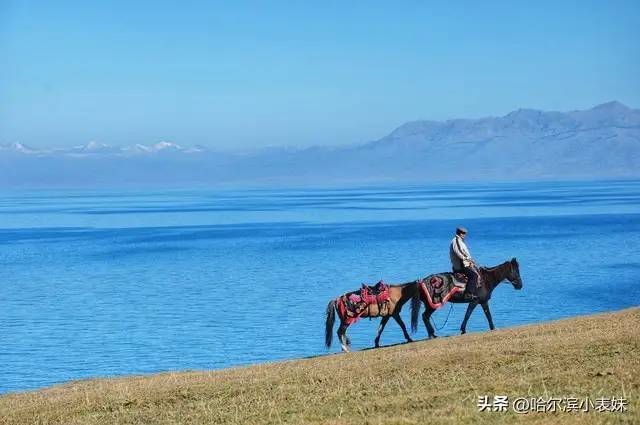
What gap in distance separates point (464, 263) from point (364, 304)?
2632 mm

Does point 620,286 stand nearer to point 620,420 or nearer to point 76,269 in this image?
point 76,269

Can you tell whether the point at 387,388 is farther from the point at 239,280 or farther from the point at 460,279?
the point at 239,280

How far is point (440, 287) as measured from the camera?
26.2m

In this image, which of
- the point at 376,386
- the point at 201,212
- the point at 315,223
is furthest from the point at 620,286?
the point at 201,212

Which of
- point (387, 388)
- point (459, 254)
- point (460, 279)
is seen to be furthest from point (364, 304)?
point (387, 388)

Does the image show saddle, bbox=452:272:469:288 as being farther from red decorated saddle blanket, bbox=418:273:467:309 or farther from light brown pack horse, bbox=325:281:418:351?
light brown pack horse, bbox=325:281:418:351

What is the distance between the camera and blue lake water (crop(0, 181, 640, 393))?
39.3m

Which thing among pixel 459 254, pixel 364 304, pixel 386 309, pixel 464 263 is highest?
pixel 459 254

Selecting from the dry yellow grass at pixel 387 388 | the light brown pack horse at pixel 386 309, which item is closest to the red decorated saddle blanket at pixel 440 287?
the light brown pack horse at pixel 386 309

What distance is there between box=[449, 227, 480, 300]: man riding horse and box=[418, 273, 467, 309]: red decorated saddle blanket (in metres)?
0.14

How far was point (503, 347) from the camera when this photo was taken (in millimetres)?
19828

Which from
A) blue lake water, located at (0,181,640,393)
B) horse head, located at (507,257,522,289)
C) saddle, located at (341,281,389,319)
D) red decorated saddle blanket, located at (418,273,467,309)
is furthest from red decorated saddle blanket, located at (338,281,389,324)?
blue lake water, located at (0,181,640,393)

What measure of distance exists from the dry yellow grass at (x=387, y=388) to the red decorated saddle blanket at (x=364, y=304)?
10.7 feet

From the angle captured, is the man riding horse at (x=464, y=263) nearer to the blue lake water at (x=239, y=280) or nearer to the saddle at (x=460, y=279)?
the saddle at (x=460, y=279)
